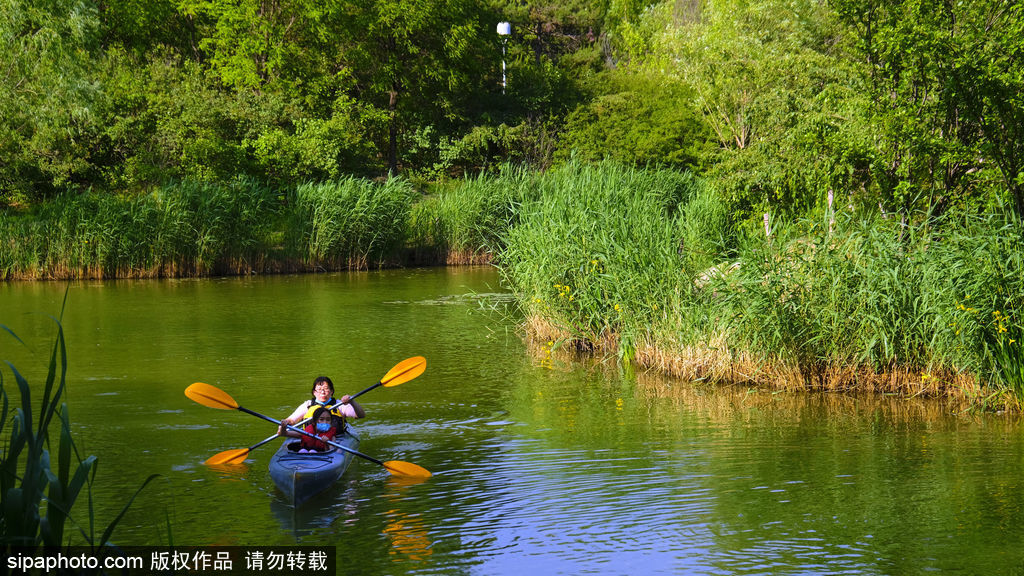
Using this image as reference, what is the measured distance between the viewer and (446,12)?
3931 centimetres

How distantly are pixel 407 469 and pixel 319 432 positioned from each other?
835 mm

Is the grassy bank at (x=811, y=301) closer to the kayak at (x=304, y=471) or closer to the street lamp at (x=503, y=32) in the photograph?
the kayak at (x=304, y=471)

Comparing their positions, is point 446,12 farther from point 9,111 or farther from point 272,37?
point 9,111

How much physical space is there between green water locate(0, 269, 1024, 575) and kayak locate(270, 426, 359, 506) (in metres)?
0.11

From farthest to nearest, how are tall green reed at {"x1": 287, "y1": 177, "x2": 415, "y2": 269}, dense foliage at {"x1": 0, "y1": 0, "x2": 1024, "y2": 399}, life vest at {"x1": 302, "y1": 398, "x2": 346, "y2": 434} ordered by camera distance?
tall green reed at {"x1": 287, "y1": 177, "x2": 415, "y2": 269}, dense foliage at {"x1": 0, "y1": 0, "x2": 1024, "y2": 399}, life vest at {"x1": 302, "y1": 398, "x2": 346, "y2": 434}

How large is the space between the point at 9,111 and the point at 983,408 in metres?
21.8

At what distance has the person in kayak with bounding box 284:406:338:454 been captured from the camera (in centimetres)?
786

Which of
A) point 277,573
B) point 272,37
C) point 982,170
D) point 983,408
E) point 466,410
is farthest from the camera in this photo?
point 272,37

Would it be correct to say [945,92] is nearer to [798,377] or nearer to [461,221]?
[798,377]

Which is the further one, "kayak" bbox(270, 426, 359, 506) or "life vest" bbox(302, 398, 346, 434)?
"life vest" bbox(302, 398, 346, 434)

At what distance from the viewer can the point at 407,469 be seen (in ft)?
25.5

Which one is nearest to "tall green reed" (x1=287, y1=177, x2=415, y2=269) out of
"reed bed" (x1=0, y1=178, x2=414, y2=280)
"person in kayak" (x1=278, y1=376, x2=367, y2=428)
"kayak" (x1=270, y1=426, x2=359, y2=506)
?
"reed bed" (x1=0, y1=178, x2=414, y2=280)

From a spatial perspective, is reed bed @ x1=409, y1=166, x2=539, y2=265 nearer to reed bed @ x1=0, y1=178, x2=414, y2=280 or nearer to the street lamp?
reed bed @ x1=0, y1=178, x2=414, y2=280

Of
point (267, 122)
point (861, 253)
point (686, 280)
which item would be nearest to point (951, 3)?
point (861, 253)
